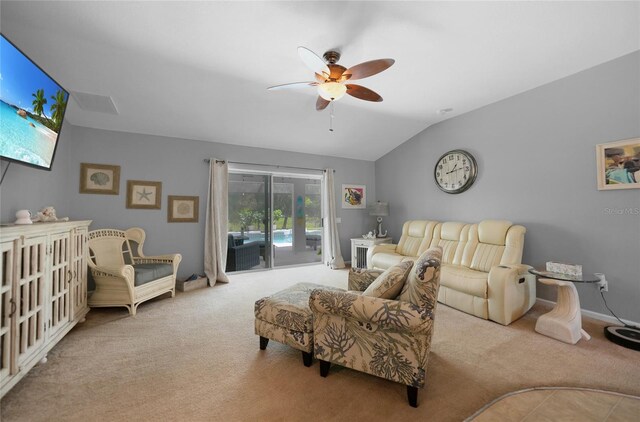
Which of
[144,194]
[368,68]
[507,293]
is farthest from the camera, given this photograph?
[144,194]

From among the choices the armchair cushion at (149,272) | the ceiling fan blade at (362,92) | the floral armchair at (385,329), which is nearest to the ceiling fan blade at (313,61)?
the ceiling fan blade at (362,92)

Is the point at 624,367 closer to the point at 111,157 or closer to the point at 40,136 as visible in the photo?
the point at 40,136

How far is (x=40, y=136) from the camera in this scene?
81.6 inches

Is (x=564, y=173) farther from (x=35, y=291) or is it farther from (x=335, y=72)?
(x=35, y=291)

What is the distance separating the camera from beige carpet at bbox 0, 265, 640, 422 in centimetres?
155

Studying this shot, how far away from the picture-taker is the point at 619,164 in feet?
8.78

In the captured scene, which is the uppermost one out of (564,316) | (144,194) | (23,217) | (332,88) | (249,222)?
(332,88)

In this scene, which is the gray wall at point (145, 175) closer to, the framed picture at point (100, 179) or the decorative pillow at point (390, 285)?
A: the framed picture at point (100, 179)

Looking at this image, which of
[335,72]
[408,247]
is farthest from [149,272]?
[408,247]

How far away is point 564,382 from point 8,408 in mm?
3621

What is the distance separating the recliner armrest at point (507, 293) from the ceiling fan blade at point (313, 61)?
2.67 meters

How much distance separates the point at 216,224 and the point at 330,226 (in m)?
2.26

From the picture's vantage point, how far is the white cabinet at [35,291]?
1580 mm

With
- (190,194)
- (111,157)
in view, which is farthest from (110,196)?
(190,194)
